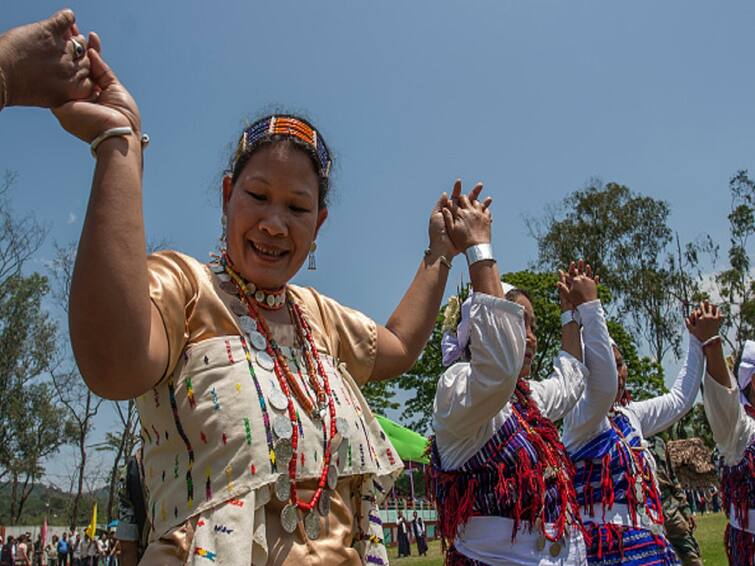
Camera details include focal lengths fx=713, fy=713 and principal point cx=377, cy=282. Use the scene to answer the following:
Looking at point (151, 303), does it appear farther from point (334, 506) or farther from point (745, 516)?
point (745, 516)

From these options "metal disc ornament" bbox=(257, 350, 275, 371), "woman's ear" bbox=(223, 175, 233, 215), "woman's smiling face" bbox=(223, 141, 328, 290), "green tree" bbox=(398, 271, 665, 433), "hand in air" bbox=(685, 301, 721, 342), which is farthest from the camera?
"green tree" bbox=(398, 271, 665, 433)

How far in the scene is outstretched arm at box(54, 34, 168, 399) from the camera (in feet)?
4.24

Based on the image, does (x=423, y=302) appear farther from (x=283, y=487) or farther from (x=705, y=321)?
(x=705, y=321)

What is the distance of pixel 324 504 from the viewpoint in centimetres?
168

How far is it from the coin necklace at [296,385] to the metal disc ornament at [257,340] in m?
0.02

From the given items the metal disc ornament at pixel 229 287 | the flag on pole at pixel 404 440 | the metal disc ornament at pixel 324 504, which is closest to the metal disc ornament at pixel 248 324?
the metal disc ornament at pixel 229 287

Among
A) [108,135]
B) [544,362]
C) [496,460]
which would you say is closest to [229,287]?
[108,135]

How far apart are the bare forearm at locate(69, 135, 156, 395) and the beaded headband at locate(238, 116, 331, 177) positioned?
0.61 m

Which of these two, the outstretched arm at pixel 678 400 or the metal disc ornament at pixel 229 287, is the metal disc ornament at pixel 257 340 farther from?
the outstretched arm at pixel 678 400

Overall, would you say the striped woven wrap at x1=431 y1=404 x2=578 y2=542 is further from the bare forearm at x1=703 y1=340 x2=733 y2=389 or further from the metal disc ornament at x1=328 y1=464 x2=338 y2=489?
the bare forearm at x1=703 y1=340 x2=733 y2=389

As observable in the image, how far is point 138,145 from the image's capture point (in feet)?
4.74

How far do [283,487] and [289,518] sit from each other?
0.24 feet

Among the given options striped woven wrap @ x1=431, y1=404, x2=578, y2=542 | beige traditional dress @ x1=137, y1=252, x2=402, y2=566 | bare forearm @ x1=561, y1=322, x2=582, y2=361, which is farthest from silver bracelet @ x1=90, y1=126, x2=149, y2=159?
bare forearm @ x1=561, y1=322, x2=582, y2=361

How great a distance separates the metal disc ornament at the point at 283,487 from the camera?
157 cm
